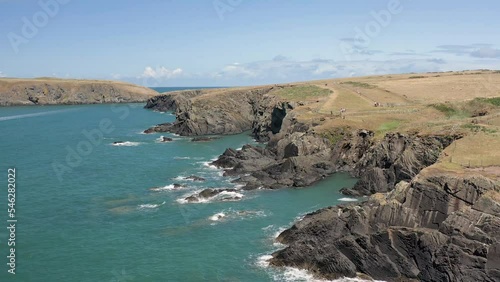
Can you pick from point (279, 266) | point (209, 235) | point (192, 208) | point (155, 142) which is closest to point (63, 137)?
point (155, 142)

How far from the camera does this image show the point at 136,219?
5381 centimetres

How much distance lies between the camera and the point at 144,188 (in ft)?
222

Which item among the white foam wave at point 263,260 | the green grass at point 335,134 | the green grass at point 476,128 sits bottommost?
the white foam wave at point 263,260

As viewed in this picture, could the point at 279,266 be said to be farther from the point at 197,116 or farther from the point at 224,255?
the point at 197,116

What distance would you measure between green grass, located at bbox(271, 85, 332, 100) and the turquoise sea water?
113 ft

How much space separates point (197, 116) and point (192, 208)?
71242 millimetres

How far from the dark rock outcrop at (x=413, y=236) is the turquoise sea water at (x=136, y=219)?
3457 millimetres

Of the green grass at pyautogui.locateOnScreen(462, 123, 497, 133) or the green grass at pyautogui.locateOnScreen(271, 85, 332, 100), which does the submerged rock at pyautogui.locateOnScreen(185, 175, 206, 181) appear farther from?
the green grass at pyautogui.locateOnScreen(271, 85, 332, 100)

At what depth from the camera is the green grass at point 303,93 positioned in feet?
391

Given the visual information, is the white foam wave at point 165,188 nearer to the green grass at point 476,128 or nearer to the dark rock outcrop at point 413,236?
the dark rock outcrop at point 413,236

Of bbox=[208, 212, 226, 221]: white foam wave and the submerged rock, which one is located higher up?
the submerged rock

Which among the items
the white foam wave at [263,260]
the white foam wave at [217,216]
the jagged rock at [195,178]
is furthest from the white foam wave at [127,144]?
the white foam wave at [263,260]

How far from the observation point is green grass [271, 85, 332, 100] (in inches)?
4688
